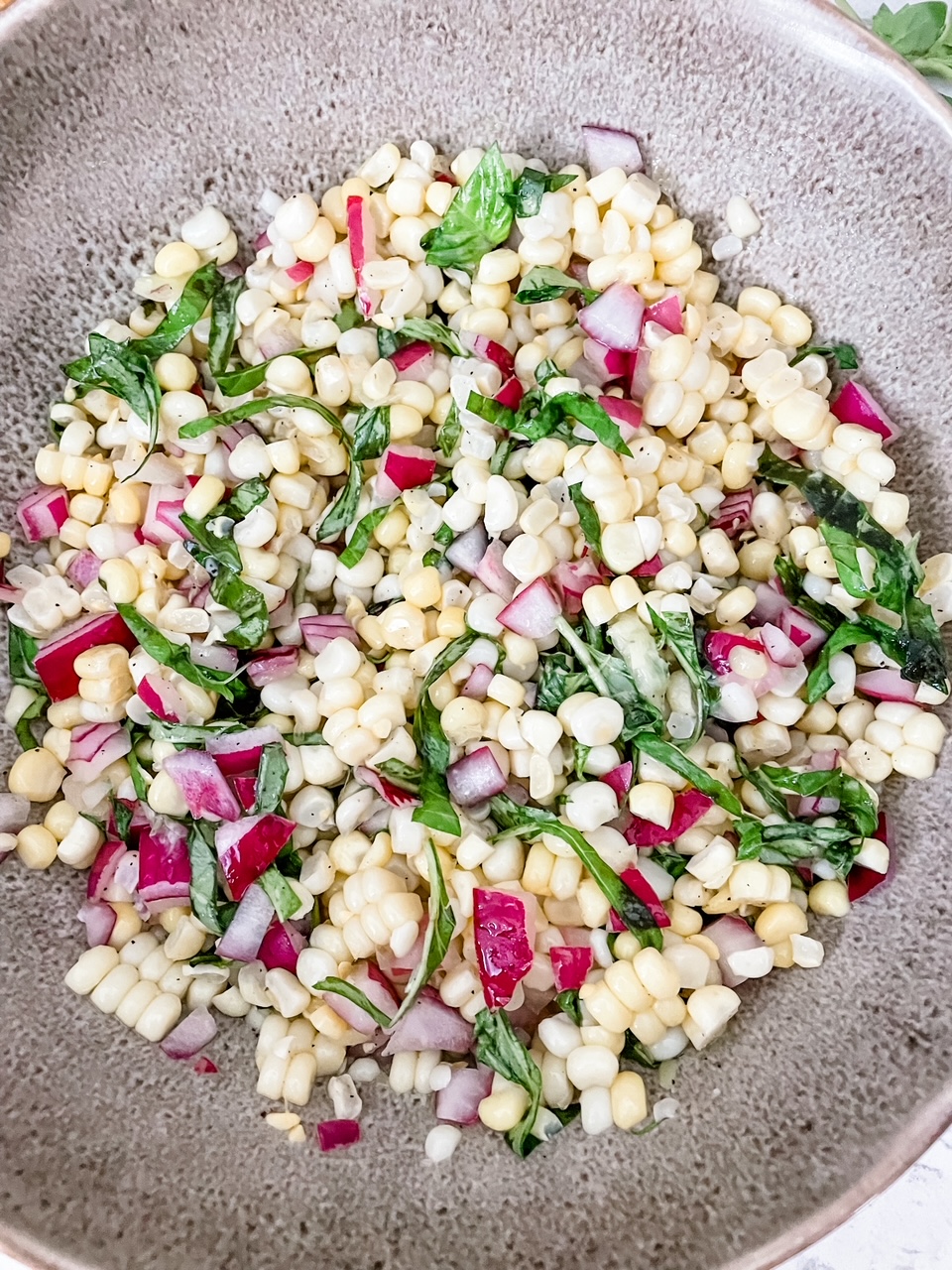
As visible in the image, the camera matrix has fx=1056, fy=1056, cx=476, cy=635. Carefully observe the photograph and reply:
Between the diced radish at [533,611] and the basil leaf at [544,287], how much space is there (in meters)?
0.42

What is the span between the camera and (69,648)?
143 cm

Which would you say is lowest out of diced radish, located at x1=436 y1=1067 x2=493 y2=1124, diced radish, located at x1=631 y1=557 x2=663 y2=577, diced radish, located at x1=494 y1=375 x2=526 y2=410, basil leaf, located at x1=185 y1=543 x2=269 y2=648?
diced radish, located at x1=436 y1=1067 x2=493 y2=1124

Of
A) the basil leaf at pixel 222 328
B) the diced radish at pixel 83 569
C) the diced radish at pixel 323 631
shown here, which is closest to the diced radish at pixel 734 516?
the diced radish at pixel 323 631

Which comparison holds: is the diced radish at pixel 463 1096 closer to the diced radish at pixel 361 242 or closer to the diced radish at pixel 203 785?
the diced radish at pixel 203 785

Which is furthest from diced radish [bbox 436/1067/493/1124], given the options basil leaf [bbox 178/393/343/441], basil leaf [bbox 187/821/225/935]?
basil leaf [bbox 178/393/343/441]

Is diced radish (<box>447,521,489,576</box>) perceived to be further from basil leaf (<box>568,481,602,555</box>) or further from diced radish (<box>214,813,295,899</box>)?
diced radish (<box>214,813,295,899</box>)

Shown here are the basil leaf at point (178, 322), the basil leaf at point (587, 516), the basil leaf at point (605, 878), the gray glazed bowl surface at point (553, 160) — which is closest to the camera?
the gray glazed bowl surface at point (553, 160)

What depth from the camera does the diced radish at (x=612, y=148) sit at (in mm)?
1540

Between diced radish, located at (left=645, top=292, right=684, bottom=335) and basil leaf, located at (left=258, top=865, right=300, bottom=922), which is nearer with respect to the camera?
basil leaf, located at (left=258, top=865, right=300, bottom=922)

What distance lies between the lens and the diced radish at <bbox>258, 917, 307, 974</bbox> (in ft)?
4.58

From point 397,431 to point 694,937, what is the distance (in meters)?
0.80

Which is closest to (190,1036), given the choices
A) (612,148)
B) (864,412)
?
(864,412)

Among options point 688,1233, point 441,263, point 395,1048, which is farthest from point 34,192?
point 688,1233

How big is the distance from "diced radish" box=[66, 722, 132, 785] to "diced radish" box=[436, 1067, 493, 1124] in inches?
24.7
